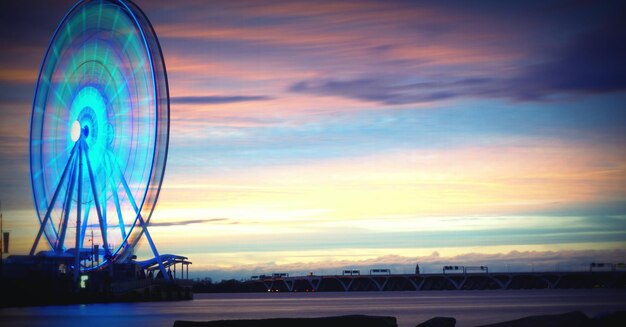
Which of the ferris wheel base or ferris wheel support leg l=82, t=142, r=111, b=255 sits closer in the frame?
ferris wheel support leg l=82, t=142, r=111, b=255

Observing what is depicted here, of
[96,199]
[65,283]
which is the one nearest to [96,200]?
[96,199]

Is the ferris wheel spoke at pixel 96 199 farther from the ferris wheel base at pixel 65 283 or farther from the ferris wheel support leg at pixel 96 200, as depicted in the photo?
the ferris wheel base at pixel 65 283

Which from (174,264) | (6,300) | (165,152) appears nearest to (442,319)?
(165,152)

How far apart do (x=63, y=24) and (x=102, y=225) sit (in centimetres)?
1410

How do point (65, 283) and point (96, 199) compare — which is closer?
point (96, 199)

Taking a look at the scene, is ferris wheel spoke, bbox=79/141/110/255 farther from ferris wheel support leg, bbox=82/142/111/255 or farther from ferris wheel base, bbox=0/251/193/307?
ferris wheel base, bbox=0/251/193/307

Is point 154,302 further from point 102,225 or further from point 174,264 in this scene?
point 102,225

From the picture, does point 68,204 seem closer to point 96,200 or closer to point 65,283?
point 96,200

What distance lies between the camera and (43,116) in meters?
64.7

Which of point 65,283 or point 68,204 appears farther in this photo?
point 65,283

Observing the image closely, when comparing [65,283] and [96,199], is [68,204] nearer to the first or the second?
[96,199]

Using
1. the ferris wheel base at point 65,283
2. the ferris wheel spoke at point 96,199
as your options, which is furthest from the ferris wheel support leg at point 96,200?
the ferris wheel base at point 65,283

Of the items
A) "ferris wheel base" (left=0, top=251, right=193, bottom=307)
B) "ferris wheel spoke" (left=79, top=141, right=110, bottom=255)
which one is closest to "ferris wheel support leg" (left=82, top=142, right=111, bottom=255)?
"ferris wheel spoke" (left=79, top=141, right=110, bottom=255)

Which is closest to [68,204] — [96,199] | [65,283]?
[96,199]
